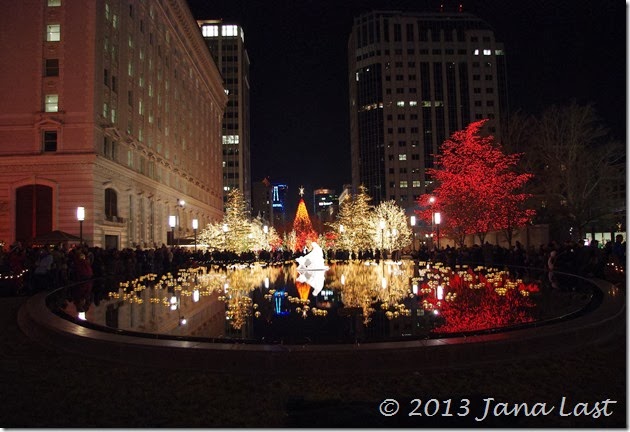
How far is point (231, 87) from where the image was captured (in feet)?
442

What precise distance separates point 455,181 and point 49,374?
125 feet

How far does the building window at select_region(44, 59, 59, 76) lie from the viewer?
→ 1523 inches

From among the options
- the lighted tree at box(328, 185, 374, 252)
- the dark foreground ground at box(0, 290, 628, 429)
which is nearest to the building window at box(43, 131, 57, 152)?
the dark foreground ground at box(0, 290, 628, 429)

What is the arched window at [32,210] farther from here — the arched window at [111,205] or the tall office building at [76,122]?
the arched window at [111,205]

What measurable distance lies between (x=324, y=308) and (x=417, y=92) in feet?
443

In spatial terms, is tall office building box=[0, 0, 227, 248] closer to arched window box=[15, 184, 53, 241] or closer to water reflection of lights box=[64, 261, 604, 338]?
arched window box=[15, 184, 53, 241]

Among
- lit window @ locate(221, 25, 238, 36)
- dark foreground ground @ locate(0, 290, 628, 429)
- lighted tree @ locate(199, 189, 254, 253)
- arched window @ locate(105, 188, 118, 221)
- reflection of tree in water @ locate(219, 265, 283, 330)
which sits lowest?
dark foreground ground @ locate(0, 290, 628, 429)

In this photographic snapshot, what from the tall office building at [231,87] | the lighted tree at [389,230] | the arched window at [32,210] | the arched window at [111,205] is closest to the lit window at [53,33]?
the arched window at [32,210]

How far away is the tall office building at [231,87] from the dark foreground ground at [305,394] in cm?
12829

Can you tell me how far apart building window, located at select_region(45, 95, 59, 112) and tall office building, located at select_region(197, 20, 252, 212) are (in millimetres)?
95099

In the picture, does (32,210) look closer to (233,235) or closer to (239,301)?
(233,235)

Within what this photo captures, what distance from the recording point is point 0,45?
1522 inches

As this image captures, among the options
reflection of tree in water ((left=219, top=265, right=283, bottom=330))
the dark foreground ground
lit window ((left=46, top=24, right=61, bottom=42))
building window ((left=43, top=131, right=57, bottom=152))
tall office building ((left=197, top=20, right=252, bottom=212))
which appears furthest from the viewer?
tall office building ((left=197, top=20, right=252, bottom=212))

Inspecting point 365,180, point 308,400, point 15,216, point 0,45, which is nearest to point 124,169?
point 15,216
